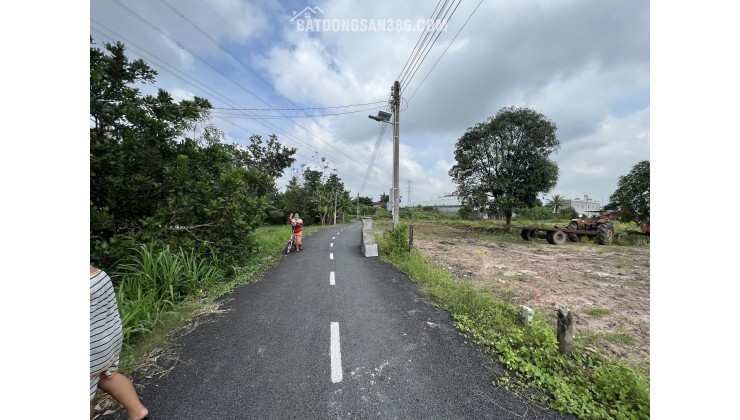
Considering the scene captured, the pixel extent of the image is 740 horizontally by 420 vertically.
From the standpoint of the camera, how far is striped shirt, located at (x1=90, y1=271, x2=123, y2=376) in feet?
5.57

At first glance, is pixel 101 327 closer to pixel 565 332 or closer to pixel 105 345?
pixel 105 345

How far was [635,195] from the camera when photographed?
12.2 metres

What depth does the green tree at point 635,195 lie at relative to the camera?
11953 mm

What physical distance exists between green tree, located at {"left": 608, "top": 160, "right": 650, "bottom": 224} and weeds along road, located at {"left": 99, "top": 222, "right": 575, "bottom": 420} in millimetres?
14736

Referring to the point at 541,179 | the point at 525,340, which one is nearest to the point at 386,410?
the point at 525,340

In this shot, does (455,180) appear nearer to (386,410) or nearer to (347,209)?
(386,410)

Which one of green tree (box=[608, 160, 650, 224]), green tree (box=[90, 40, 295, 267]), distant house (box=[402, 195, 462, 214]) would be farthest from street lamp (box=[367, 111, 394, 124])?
distant house (box=[402, 195, 462, 214])

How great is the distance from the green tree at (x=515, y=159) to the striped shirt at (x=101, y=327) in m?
17.7

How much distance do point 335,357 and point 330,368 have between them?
189 mm

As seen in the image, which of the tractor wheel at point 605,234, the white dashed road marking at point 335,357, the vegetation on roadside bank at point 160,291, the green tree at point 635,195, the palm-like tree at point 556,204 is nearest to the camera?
the white dashed road marking at point 335,357

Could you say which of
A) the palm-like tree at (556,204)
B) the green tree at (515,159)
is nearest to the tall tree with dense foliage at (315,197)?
the green tree at (515,159)

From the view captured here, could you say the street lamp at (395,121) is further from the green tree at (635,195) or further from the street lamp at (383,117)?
the green tree at (635,195)

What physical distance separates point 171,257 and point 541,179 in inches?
733

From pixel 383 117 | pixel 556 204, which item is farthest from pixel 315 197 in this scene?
pixel 556 204
